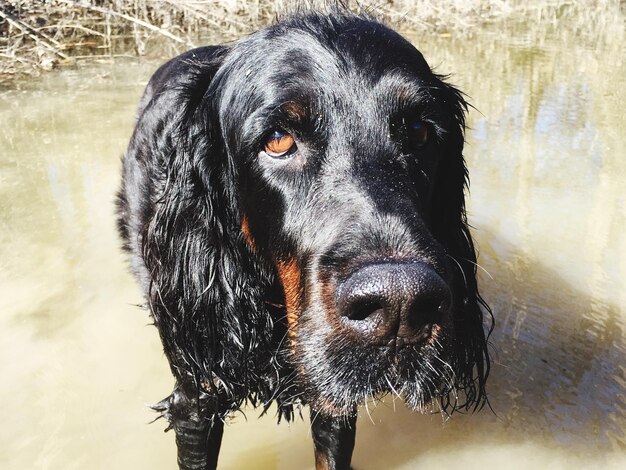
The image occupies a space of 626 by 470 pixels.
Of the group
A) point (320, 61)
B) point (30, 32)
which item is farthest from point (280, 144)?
point (30, 32)

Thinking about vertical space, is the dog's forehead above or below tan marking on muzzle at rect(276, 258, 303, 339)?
above

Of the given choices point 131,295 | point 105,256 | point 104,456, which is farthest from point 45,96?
point 104,456

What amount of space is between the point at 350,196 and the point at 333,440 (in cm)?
121

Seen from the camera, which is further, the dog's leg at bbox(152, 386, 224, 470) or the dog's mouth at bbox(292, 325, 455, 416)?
the dog's leg at bbox(152, 386, 224, 470)

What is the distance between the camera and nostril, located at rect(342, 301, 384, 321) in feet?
5.41

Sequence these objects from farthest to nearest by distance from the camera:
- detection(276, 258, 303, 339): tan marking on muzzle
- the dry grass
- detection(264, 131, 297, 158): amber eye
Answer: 1. the dry grass
2. detection(264, 131, 297, 158): amber eye
3. detection(276, 258, 303, 339): tan marking on muzzle

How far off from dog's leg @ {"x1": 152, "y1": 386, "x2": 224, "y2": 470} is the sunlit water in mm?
317

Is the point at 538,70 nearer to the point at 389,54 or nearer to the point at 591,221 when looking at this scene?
the point at 591,221

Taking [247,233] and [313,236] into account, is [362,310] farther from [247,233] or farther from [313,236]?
[247,233]

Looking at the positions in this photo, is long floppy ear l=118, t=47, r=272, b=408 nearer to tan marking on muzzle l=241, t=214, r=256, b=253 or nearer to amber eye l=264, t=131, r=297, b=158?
tan marking on muzzle l=241, t=214, r=256, b=253

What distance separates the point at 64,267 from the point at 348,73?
2.76 m

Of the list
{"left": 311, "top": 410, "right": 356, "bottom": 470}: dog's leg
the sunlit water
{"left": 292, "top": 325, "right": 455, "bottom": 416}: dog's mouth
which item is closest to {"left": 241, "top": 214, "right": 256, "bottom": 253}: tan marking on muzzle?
{"left": 292, "top": 325, "right": 455, "bottom": 416}: dog's mouth

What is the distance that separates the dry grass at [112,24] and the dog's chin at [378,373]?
609 cm

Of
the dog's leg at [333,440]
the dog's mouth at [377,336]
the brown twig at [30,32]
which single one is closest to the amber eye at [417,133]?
the dog's mouth at [377,336]
